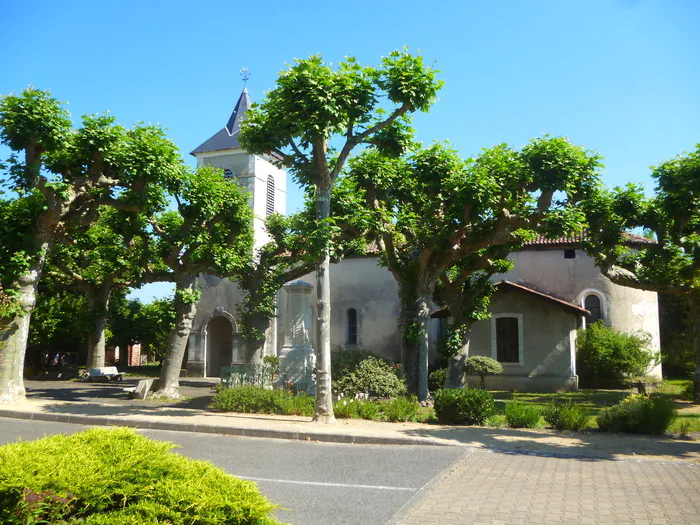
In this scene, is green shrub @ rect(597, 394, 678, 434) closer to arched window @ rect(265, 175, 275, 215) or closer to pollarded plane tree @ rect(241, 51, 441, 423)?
pollarded plane tree @ rect(241, 51, 441, 423)

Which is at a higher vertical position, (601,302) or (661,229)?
(661,229)

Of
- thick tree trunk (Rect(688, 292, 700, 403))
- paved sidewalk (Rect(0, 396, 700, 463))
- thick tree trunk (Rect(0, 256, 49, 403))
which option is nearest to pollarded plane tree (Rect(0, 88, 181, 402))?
thick tree trunk (Rect(0, 256, 49, 403))

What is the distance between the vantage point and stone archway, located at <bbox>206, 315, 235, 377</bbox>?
30.6 m

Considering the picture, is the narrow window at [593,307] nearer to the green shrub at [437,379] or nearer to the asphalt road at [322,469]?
the green shrub at [437,379]

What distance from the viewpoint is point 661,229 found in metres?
17.2

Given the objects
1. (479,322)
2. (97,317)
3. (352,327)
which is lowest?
(352,327)

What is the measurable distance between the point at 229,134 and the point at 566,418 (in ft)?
83.4

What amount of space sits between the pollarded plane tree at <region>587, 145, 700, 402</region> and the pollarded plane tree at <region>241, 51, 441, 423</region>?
749 cm

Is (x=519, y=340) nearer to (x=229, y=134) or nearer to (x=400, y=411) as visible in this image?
(x=400, y=411)

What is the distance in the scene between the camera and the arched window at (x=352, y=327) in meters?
28.8

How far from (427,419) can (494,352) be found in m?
11.5

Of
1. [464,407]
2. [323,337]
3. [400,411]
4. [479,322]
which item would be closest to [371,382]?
[400,411]

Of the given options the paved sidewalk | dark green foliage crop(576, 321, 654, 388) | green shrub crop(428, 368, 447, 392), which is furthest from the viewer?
dark green foliage crop(576, 321, 654, 388)

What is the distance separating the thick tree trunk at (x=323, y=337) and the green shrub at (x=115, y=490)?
829cm
